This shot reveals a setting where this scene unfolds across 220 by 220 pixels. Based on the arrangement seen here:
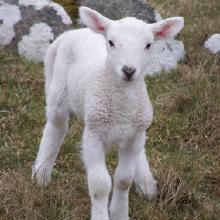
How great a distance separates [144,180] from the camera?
604cm

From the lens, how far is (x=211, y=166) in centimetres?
675

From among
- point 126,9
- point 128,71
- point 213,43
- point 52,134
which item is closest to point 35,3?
point 126,9

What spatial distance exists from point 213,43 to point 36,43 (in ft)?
10.2

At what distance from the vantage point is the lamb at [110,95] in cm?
473

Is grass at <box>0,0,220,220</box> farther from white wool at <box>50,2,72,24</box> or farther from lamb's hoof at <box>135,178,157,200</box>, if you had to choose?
white wool at <box>50,2,72,24</box>

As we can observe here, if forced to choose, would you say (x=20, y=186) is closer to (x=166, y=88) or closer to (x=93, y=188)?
(x=93, y=188)

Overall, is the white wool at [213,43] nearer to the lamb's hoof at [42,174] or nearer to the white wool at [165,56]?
the white wool at [165,56]

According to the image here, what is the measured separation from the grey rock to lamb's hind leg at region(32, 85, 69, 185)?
212 inches

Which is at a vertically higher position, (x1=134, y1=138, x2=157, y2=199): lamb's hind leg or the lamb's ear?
the lamb's ear

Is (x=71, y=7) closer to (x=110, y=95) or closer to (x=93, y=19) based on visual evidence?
(x=93, y=19)

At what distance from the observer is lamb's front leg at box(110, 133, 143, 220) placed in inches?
206

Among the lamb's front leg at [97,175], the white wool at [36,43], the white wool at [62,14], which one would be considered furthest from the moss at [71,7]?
the lamb's front leg at [97,175]

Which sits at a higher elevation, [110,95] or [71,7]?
[110,95]

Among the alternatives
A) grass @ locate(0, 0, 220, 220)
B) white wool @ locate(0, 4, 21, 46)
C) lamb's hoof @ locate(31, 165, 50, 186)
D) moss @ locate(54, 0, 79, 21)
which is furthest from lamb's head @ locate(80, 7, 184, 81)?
moss @ locate(54, 0, 79, 21)
